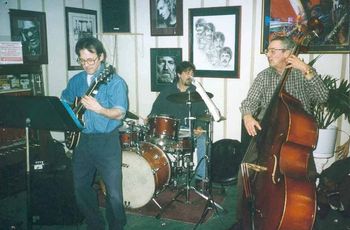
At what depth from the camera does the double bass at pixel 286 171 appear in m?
2.31

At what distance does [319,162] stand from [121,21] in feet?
12.7

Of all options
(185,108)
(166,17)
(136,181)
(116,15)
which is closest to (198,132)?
(185,108)

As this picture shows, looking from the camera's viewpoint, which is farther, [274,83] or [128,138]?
[128,138]

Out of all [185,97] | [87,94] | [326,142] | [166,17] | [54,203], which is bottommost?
[54,203]

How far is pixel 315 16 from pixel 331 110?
1.17 m

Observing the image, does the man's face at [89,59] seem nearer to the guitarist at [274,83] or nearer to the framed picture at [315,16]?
the guitarist at [274,83]

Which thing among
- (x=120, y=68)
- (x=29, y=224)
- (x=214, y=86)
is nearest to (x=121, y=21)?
(x=120, y=68)

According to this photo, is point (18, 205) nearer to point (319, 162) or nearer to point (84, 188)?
point (84, 188)

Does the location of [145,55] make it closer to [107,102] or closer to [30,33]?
[30,33]

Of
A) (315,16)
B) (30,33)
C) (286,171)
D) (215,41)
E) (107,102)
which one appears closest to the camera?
(286,171)

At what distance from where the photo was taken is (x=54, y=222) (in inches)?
138

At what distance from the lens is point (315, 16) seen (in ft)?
13.0

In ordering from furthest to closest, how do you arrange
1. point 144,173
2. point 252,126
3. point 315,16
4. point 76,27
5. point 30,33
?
point 76,27 → point 30,33 → point 315,16 → point 144,173 → point 252,126

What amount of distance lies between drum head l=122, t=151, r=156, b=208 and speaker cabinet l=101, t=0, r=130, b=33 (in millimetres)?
2578
